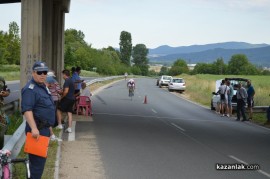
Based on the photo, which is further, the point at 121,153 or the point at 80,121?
the point at 80,121

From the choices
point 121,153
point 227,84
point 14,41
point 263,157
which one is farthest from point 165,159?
point 14,41

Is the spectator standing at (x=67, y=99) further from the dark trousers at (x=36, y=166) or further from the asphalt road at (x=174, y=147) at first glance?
the dark trousers at (x=36, y=166)

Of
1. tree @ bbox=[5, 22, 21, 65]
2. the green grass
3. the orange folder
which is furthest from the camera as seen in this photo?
tree @ bbox=[5, 22, 21, 65]

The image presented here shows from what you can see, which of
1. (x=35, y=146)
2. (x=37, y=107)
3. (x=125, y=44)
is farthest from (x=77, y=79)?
(x=125, y=44)

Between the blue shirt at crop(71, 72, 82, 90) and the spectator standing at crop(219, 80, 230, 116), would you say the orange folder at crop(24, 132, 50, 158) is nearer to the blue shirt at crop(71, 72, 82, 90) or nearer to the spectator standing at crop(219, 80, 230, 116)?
the blue shirt at crop(71, 72, 82, 90)

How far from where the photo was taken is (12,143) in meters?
6.82

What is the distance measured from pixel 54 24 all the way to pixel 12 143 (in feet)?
74.1

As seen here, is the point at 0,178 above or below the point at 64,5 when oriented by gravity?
below

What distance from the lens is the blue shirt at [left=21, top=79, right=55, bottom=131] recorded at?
607 centimetres

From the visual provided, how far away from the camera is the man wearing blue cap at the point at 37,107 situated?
607 centimetres

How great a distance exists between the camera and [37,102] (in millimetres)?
6203

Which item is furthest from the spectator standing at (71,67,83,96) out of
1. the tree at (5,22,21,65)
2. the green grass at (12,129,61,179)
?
the tree at (5,22,21,65)

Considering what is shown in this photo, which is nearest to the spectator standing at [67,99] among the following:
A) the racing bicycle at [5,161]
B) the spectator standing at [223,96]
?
the racing bicycle at [5,161]

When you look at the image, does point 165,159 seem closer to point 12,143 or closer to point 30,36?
point 12,143
